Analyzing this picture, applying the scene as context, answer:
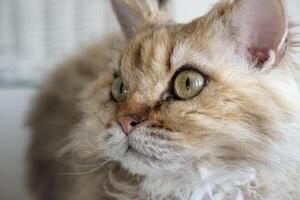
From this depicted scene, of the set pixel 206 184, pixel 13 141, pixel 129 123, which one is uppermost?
pixel 129 123

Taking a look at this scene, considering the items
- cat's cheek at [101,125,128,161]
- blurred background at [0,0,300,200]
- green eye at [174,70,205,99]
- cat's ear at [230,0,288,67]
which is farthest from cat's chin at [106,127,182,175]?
blurred background at [0,0,300,200]

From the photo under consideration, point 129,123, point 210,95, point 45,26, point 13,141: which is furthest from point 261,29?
point 45,26

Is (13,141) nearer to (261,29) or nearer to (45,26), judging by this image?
(45,26)

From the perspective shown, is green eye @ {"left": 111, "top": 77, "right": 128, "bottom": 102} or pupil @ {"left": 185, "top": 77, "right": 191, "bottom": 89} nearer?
pupil @ {"left": 185, "top": 77, "right": 191, "bottom": 89}

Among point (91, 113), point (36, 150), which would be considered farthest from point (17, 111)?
point (91, 113)

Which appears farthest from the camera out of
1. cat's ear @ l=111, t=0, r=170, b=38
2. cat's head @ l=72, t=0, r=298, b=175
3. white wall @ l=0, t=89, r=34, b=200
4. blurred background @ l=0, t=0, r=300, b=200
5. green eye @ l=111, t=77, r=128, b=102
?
blurred background @ l=0, t=0, r=300, b=200

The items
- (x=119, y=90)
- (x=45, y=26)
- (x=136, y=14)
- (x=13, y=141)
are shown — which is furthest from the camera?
(x=45, y=26)

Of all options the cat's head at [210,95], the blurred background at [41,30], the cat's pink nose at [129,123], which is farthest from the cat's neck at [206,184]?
the blurred background at [41,30]

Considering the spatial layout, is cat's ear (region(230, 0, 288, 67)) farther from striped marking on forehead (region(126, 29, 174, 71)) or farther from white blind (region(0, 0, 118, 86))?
white blind (region(0, 0, 118, 86))
